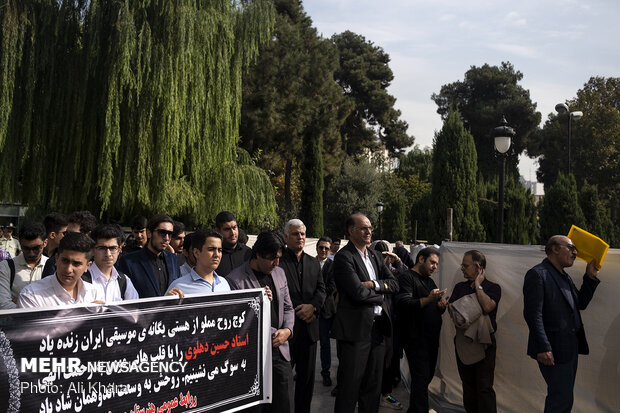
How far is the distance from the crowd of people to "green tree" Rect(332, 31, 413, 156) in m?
41.8

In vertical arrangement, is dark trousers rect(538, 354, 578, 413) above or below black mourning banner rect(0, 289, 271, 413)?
below

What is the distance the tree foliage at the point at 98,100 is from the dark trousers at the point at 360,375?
367 inches

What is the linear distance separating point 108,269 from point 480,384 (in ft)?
12.1

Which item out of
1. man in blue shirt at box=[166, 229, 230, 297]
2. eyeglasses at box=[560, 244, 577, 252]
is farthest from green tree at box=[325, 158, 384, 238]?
man in blue shirt at box=[166, 229, 230, 297]

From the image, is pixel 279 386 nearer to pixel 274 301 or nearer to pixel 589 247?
pixel 274 301

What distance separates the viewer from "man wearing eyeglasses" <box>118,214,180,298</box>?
5258 mm

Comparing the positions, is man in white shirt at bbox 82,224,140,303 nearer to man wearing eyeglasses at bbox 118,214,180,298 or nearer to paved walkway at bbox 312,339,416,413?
man wearing eyeglasses at bbox 118,214,180,298

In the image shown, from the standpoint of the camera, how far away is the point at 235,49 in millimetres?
15938

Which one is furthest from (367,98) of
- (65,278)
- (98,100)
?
(65,278)

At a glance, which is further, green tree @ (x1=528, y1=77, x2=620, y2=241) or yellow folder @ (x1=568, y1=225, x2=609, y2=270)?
green tree @ (x1=528, y1=77, x2=620, y2=241)

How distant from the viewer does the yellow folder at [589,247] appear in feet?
17.3

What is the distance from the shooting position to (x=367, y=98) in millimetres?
50062

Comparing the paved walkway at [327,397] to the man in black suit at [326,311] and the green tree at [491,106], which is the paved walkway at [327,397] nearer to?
the man in black suit at [326,311]

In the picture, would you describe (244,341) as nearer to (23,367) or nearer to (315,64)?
(23,367)
